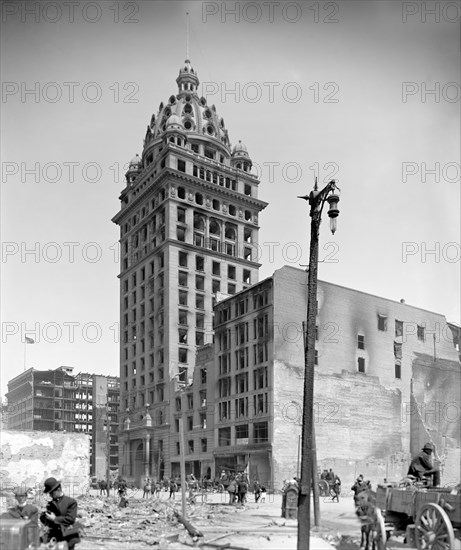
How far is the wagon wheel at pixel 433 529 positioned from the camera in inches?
468

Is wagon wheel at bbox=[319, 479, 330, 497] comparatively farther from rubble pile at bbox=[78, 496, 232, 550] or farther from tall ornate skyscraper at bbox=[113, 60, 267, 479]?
tall ornate skyscraper at bbox=[113, 60, 267, 479]

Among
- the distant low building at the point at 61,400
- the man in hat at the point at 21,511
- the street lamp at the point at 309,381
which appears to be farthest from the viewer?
the distant low building at the point at 61,400

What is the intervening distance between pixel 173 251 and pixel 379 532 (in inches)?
3324

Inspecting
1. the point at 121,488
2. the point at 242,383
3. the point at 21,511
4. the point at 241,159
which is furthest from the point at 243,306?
the point at 21,511

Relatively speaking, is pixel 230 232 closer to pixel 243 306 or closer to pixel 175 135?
pixel 175 135

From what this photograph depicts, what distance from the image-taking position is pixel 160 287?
9650 centimetres

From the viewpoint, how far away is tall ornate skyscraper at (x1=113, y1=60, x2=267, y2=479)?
3610 inches

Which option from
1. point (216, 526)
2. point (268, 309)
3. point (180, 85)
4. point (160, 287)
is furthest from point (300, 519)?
point (180, 85)

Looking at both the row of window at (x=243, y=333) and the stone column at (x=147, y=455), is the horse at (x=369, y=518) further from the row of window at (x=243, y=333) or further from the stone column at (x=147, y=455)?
the stone column at (x=147, y=455)

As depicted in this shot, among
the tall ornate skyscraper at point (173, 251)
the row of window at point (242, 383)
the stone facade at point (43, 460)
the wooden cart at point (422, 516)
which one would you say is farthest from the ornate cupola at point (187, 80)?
the wooden cart at point (422, 516)

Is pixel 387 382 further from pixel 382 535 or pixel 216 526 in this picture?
pixel 382 535

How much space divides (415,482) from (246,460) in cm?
5175

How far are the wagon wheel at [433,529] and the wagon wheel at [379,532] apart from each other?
0.64 m

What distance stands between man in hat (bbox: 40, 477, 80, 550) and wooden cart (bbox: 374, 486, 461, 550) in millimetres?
5934
